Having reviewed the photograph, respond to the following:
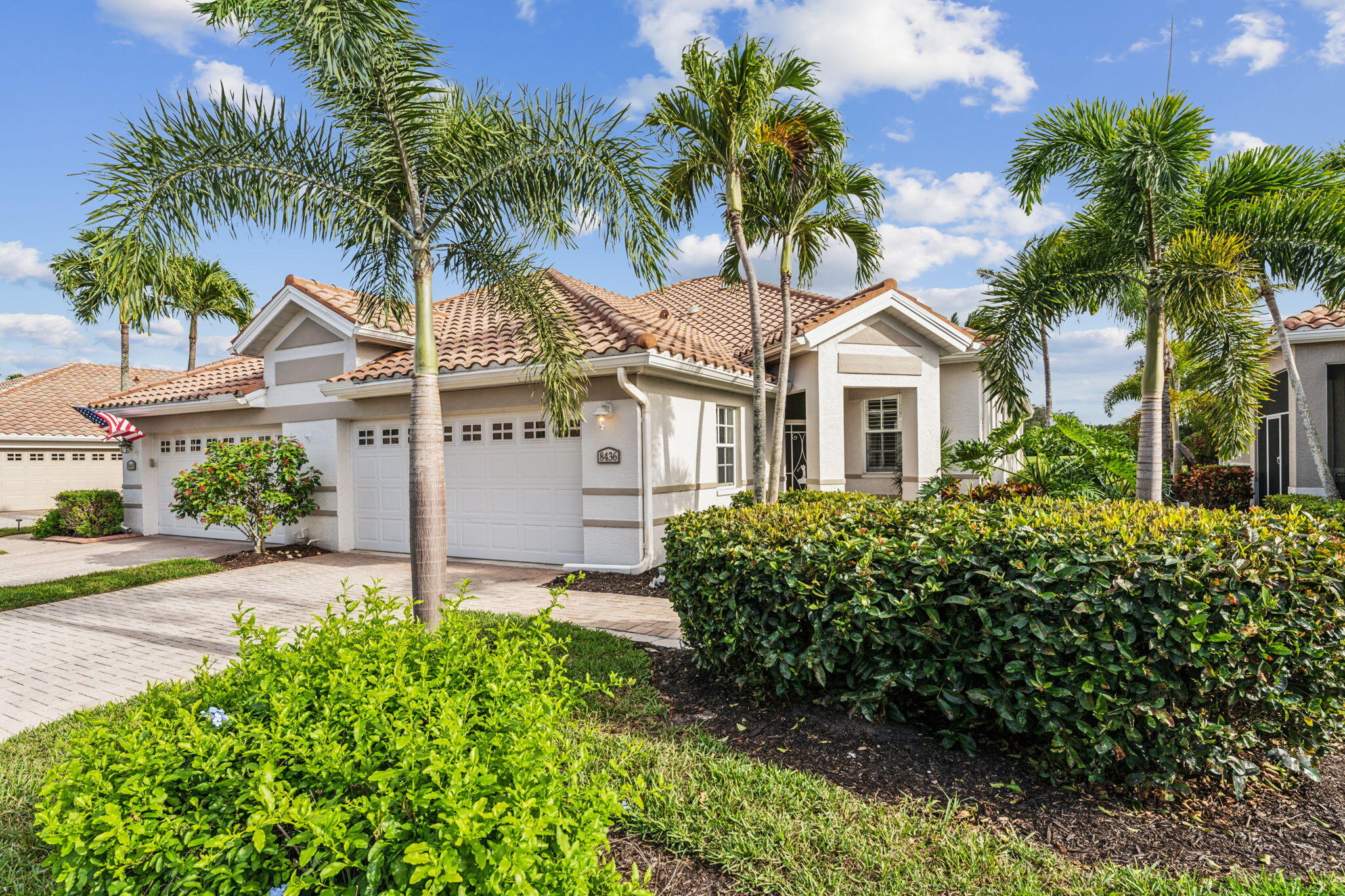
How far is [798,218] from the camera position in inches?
392

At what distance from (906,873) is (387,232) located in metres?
6.51

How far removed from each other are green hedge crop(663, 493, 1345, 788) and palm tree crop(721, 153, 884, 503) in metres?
5.56

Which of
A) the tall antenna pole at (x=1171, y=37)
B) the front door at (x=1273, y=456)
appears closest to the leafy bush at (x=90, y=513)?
the tall antenna pole at (x=1171, y=37)

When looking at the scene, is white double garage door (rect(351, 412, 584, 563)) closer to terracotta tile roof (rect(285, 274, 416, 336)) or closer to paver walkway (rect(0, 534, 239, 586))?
terracotta tile roof (rect(285, 274, 416, 336))

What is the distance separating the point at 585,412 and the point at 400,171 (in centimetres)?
468

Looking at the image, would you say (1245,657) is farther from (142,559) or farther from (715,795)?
(142,559)

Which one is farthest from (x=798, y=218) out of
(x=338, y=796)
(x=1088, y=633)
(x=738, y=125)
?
(x=338, y=796)

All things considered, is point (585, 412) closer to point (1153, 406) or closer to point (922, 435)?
point (922, 435)

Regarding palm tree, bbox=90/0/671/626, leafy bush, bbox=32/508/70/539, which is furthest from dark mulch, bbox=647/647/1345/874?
leafy bush, bbox=32/508/70/539

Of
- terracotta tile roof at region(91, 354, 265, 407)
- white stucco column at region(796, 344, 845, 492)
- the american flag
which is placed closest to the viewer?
white stucco column at region(796, 344, 845, 492)

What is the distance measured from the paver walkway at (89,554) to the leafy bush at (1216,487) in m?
20.8

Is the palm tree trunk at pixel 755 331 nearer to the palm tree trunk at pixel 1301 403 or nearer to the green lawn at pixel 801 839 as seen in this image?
the green lawn at pixel 801 839

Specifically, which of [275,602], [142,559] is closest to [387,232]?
[275,602]

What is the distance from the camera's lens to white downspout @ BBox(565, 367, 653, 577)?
9867 millimetres
